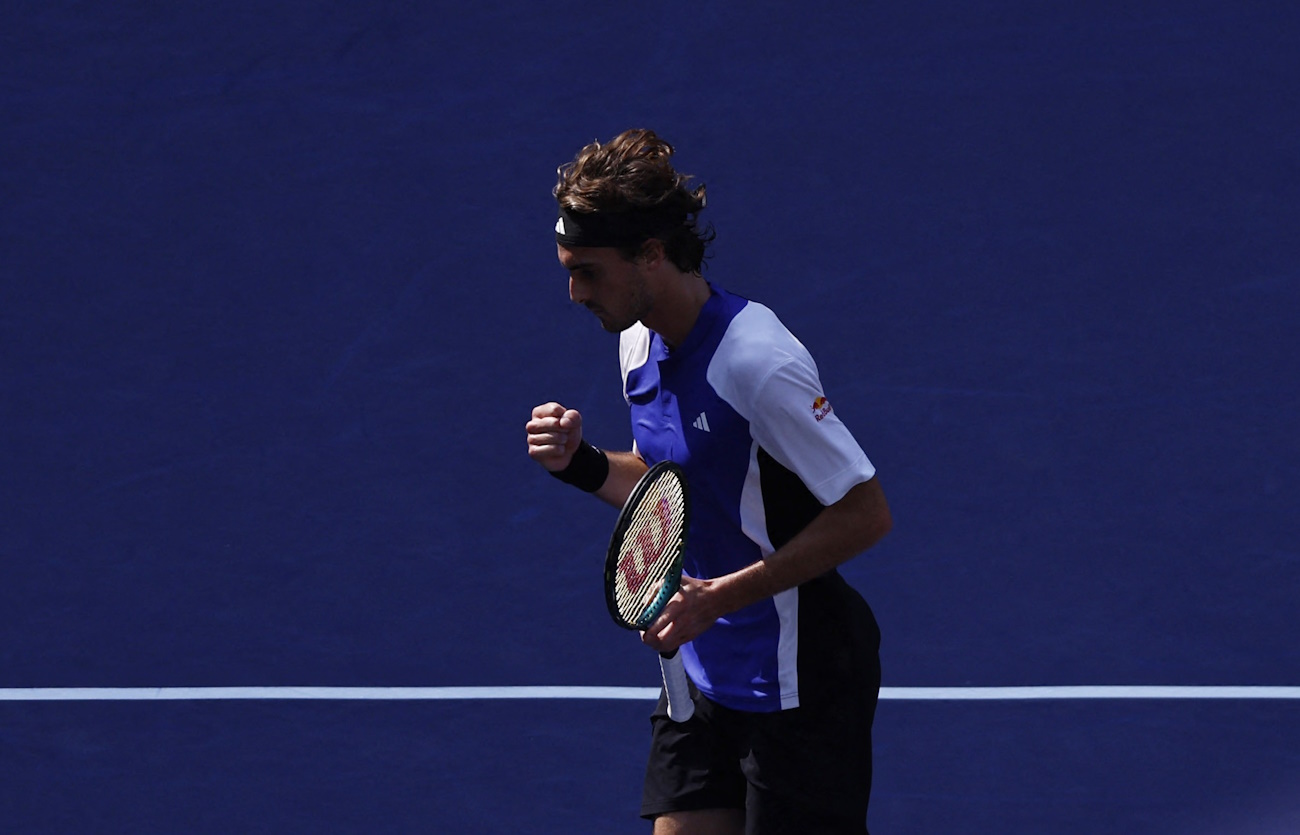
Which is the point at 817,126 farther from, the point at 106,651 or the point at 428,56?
the point at 106,651

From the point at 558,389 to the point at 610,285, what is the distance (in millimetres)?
2976

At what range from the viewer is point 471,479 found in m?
6.37

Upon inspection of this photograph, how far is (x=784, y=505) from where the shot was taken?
12.1 feet

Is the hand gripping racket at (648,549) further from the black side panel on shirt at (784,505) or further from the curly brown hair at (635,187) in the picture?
the curly brown hair at (635,187)

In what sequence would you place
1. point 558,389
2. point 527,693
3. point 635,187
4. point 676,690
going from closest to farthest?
point 635,187, point 676,690, point 527,693, point 558,389

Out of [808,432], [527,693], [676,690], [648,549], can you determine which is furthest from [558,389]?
[808,432]

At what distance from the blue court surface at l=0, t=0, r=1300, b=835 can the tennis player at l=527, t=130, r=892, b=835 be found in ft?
4.57

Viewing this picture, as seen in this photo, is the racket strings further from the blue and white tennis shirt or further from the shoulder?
the shoulder

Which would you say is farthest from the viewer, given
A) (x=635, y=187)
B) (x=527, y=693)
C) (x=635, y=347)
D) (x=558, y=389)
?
(x=558, y=389)

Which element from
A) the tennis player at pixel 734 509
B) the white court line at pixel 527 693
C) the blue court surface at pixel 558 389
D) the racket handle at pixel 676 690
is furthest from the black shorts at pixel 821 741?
the white court line at pixel 527 693

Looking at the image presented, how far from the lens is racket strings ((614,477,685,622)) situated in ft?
11.5

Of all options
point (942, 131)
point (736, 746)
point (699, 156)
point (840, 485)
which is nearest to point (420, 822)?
point (736, 746)

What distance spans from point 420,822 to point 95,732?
1.20 meters

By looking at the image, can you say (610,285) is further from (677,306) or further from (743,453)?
(743,453)
